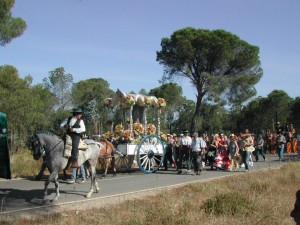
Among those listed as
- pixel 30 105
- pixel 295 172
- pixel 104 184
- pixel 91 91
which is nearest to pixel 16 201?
pixel 104 184

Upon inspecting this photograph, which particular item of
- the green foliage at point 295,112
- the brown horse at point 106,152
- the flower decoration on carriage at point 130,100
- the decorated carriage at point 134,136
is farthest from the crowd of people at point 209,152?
the green foliage at point 295,112

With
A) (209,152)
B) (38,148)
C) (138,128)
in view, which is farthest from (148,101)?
(38,148)

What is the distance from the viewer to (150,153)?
59.4 feet

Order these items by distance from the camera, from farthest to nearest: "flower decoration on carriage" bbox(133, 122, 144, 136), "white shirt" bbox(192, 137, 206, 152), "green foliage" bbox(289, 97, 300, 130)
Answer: "green foliage" bbox(289, 97, 300, 130) → "flower decoration on carriage" bbox(133, 122, 144, 136) → "white shirt" bbox(192, 137, 206, 152)

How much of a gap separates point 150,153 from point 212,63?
24.2 meters

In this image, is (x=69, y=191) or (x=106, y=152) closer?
(x=69, y=191)

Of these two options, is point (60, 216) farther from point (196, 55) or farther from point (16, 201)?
point (196, 55)

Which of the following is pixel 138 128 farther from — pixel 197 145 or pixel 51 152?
pixel 51 152

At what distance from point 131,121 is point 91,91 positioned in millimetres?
36283

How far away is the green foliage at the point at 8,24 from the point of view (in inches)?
915

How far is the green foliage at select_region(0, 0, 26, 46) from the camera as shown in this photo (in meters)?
23.2

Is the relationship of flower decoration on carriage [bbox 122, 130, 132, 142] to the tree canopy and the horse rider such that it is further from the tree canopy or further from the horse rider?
the tree canopy

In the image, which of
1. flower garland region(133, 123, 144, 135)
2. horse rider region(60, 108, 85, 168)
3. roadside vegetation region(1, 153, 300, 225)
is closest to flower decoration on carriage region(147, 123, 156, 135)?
flower garland region(133, 123, 144, 135)

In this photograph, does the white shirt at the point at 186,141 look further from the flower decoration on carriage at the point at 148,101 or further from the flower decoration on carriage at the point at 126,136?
the flower decoration on carriage at the point at 126,136
